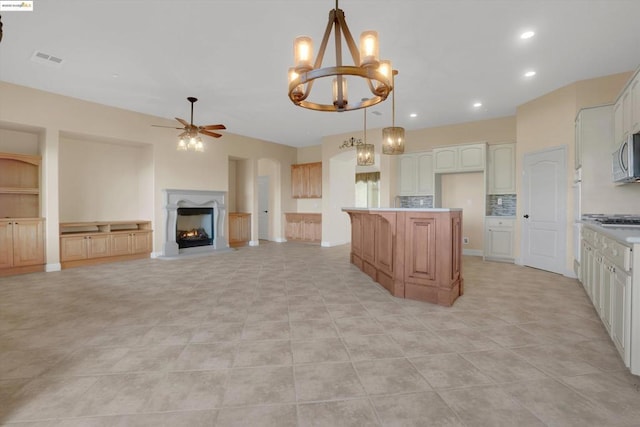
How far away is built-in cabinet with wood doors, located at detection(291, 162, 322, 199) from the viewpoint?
9328mm

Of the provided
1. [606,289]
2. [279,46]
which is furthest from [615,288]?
[279,46]

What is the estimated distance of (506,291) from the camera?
159 inches

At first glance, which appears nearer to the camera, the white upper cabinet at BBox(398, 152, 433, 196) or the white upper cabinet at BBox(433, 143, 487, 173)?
the white upper cabinet at BBox(433, 143, 487, 173)

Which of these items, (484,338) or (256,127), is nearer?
(484,338)

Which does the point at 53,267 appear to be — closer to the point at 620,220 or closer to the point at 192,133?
the point at 192,133

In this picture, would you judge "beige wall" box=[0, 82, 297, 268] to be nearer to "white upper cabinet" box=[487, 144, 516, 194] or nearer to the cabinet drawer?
"white upper cabinet" box=[487, 144, 516, 194]

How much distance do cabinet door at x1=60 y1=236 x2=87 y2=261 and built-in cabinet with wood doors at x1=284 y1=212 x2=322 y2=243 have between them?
529 centimetres

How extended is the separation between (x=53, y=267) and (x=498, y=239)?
27.2 ft

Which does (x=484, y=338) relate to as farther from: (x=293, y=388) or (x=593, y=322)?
(x=293, y=388)

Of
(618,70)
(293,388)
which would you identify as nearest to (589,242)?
(618,70)

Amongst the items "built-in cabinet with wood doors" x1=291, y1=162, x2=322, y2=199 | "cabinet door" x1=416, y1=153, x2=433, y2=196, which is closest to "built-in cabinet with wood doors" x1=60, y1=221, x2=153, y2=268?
"built-in cabinet with wood doors" x1=291, y1=162, x2=322, y2=199

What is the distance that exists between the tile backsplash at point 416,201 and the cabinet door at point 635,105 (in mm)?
4136

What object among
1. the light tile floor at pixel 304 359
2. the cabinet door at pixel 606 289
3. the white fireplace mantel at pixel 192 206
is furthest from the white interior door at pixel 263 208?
the cabinet door at pixel 606 289

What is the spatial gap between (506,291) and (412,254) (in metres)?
1.47
